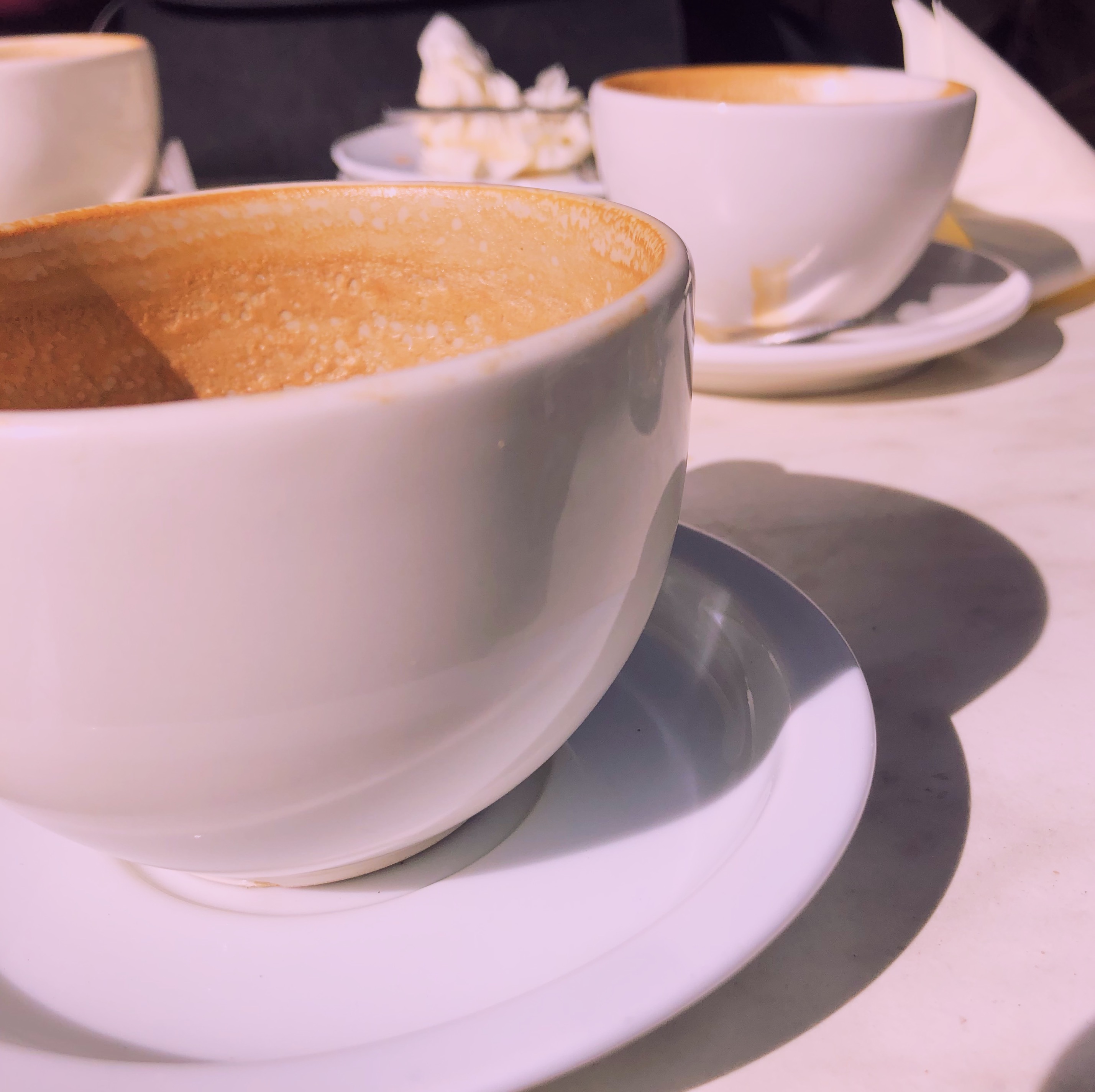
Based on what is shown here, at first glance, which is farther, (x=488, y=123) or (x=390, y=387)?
(x=488, y=123)

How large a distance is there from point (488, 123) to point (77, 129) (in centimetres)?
30

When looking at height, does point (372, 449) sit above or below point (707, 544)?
above

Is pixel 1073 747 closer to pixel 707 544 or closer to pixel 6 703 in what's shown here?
pixel 707 544

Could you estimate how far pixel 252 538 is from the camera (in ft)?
0.54

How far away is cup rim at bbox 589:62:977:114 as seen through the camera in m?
0.48

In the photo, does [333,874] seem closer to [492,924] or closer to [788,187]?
[492,924]

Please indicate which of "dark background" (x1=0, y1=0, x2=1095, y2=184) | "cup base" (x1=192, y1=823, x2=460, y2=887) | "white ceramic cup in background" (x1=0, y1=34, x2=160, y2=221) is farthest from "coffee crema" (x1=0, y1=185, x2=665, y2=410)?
"dark background" (x1=0, y1=0, x2=1095, y2=184)

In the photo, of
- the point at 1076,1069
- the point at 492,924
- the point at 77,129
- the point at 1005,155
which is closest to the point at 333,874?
the point at 492,924

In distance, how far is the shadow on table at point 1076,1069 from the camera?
20 cm

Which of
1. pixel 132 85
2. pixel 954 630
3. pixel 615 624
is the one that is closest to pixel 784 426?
pixel 954 630

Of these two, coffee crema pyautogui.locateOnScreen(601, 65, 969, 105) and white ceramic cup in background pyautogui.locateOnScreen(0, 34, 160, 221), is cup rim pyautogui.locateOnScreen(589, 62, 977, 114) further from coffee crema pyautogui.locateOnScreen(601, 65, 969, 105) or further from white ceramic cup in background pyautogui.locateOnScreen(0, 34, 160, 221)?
white ceramic cup in background pyautogui.locateOnScreen(0, 34, 160, 221)

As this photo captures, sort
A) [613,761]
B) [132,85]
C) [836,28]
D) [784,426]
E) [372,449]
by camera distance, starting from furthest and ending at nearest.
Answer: [836,28] < [132,85] < [784,426] < [613,761] < [372,449]

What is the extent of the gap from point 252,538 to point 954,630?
10.4 inches

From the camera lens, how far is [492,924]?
0.23 metres
